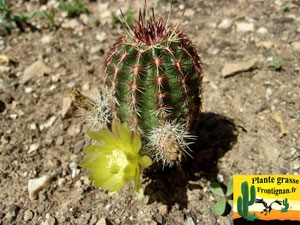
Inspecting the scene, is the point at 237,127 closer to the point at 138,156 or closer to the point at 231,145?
the point at 231,145

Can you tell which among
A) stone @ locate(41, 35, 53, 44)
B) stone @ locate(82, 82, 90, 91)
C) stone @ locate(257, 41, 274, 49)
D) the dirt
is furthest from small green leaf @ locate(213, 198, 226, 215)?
stone @ locate(41, 35, 53, 44)

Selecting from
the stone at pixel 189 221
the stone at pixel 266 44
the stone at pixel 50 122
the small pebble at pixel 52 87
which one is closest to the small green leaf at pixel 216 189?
the stone at pixel 189 221

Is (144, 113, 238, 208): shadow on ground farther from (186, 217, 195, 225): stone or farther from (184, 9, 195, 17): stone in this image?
(184, 9, 195, 17): stone

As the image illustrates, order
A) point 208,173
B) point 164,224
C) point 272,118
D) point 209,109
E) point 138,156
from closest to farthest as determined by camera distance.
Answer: point 138,156 < point 164,224 < point 208,173 < point 272,118 < point 209,109

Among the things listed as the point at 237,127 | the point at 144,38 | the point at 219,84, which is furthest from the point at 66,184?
the point at 219,84

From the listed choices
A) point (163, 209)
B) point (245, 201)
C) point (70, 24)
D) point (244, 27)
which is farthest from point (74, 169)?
point (244, 27)

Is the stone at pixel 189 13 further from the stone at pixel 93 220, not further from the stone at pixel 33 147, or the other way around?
the stone at pixel 93 220
